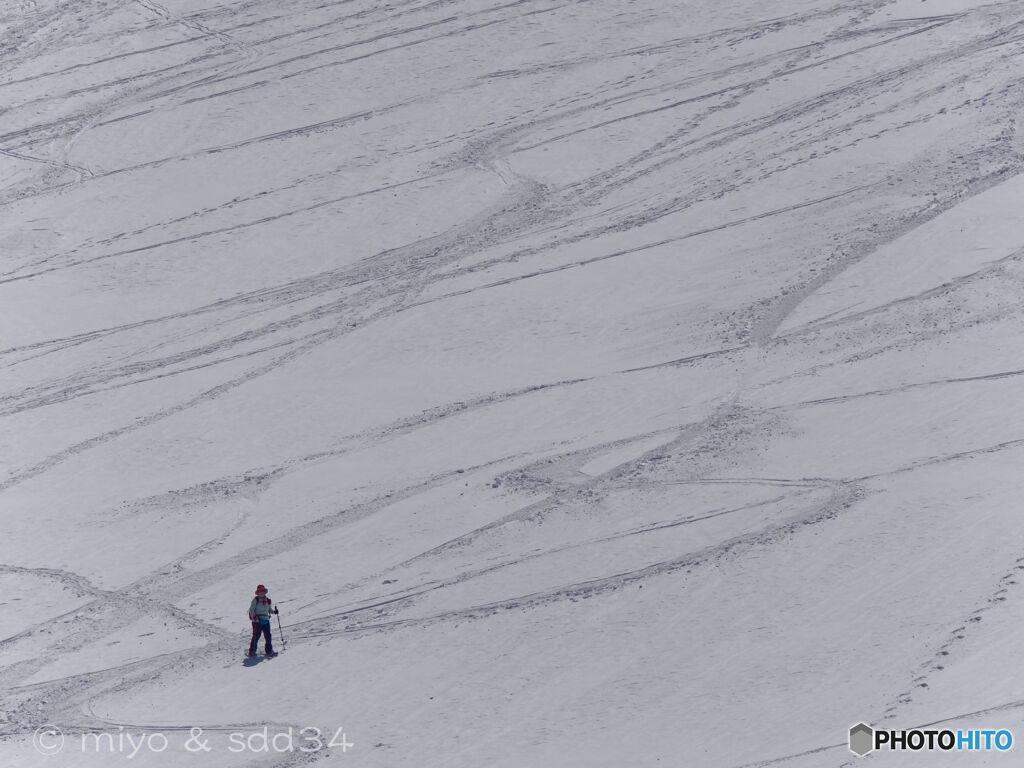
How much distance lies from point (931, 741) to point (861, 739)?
546 millimetres

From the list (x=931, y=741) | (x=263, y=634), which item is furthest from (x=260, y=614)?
(x=931, y=741)

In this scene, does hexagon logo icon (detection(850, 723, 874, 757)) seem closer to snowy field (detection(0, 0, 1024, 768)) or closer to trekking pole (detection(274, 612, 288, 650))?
snowy field (detection(0, 0, 1024, 768))

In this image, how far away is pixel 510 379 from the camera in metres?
17.3

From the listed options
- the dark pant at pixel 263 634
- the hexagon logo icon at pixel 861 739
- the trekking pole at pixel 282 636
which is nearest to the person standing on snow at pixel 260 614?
the dark pant at pixel 263 634

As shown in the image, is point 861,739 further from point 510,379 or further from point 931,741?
point 510,379

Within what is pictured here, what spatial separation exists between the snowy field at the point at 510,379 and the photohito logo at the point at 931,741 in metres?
0.09

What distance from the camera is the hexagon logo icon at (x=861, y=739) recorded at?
12.2 metres

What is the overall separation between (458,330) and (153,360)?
363 cm

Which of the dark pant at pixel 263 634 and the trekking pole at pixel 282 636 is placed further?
the trekking pole at pixel 282 636

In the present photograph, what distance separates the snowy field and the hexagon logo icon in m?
0.09

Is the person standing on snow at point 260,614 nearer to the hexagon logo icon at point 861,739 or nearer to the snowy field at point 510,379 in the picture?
the snowy field at point 510,379

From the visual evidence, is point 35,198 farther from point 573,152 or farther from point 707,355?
point 707,355

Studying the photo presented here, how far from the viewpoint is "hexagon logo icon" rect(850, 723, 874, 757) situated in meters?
12.2

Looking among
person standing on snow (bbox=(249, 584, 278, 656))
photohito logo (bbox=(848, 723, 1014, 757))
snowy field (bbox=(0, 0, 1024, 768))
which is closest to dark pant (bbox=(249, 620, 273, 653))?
person standing on snow (bbox=(249, 584, 278, 656))
